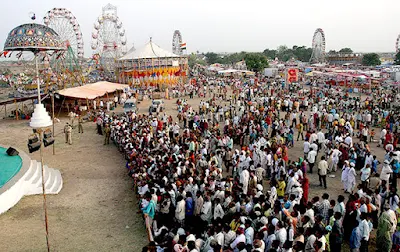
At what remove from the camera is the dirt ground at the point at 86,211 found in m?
7.30

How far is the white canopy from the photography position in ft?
114

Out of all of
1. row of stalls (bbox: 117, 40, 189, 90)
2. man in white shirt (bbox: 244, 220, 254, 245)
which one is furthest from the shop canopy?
man in white shirt (bbox: 244, 220, 254, 245)

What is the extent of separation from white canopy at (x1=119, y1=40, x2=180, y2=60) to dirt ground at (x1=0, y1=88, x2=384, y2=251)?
21960 millimetres

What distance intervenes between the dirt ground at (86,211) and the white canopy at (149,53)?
22.0 m

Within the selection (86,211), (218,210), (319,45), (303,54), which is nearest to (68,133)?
(86,211)

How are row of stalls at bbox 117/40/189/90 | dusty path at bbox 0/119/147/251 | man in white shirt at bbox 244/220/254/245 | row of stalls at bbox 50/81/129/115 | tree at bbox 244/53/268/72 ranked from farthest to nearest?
1. tree at bbox 244/53/268/72
2. row of stalls at bbox 117/40/189/90
3. row of stalls at bbox 50/81/129/115
4. dusty path at bbox 0/119/147/251
5. man in white shirt at bbox 244/220/254/245

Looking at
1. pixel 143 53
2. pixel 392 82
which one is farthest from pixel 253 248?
pixel 143 53

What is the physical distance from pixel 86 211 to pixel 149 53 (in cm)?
2822

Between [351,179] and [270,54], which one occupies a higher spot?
[270,54]

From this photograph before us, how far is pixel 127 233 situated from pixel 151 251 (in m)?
2.72

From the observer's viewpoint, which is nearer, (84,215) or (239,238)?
(239,238)

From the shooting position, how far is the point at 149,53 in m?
35.2

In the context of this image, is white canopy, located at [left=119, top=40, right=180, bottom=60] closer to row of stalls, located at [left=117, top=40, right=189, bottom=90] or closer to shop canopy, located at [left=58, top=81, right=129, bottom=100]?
row of stalls, located at [left=117, top=40, right=189, bottom=90]

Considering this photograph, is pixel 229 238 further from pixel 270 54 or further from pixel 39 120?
pixel 270 54
